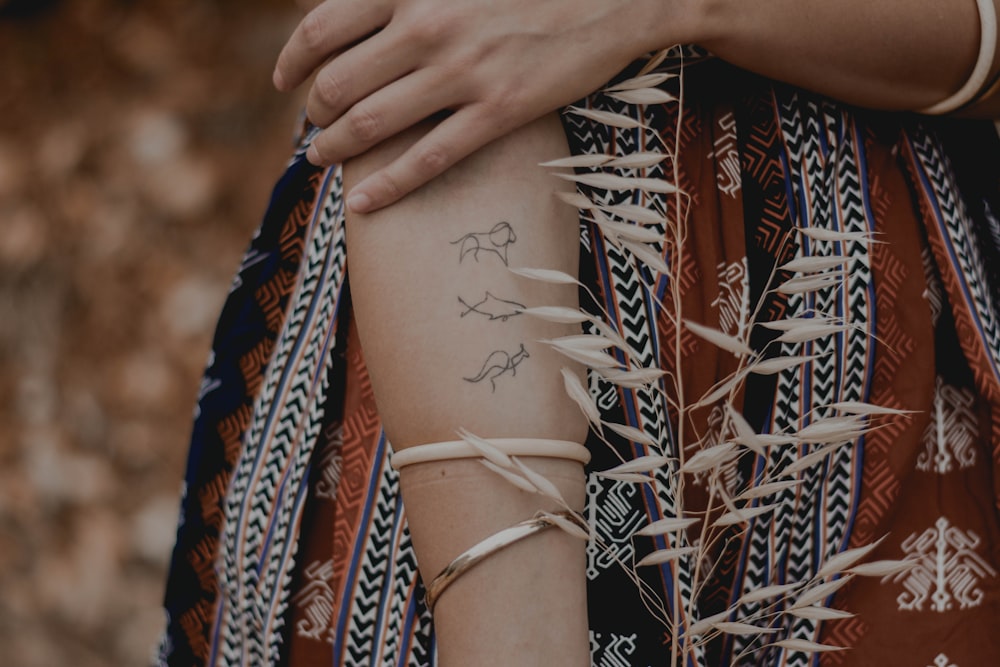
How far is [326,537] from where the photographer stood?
69 cm

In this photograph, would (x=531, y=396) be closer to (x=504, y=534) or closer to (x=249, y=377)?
(x=504, y=534)

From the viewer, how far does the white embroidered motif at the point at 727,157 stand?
0.62 m

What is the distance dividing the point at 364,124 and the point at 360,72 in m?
0.03

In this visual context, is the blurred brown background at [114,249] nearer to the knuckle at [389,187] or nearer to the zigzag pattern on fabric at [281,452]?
the zigzag pattern on fabric at [281,452]

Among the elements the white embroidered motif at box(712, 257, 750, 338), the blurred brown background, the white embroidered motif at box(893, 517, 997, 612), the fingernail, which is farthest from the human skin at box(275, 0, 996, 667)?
the blurred brown background

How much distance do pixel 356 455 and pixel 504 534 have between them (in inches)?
8.1

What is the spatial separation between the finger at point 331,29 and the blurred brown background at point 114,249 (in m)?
1.38

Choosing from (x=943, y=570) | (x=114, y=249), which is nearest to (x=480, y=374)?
(x=943, y=570)

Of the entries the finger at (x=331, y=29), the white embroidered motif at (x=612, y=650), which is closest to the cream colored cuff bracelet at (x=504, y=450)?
the white embroidered motif at (x=612, y=650)

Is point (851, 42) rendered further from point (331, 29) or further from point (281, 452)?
point (281, 452)

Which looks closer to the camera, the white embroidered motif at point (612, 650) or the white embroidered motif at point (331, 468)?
the white embroidered motif at point (612, 650)

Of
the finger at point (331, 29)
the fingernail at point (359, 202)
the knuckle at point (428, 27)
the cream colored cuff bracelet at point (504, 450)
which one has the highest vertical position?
the finger at point (331, 29)

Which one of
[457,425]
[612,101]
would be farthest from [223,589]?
[612,101]

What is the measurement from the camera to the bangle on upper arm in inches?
22.3
